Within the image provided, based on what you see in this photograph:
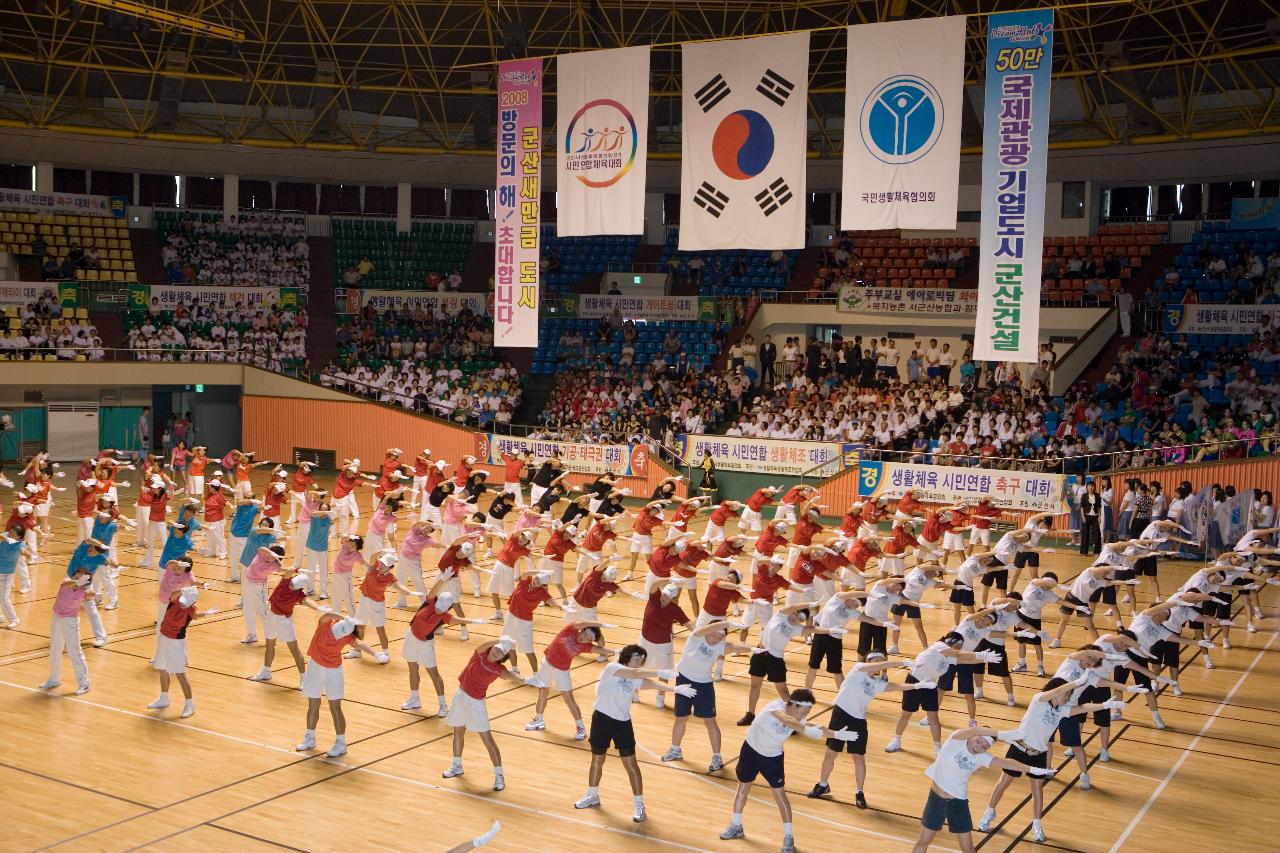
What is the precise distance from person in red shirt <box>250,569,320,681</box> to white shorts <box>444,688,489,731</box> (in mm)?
2115

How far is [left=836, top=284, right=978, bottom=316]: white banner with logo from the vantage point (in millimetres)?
39125

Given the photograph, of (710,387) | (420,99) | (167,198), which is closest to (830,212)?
(710,387)

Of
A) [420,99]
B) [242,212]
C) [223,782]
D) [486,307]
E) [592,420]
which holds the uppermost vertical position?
[420,99]

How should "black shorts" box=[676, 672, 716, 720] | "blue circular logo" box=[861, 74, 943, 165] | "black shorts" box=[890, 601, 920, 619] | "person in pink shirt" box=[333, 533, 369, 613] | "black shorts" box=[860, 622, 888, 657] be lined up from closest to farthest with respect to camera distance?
"black shorts" box=[676, 672, 716, 720] → "black shorts" box=[860, 622, 888, 657] → "person in pink shirt" box=[333, 533, 369, 613] → "black shorts" box=[890, 601, 920, 619] → "blue circular logo" box=[861, 74, 943, 165]

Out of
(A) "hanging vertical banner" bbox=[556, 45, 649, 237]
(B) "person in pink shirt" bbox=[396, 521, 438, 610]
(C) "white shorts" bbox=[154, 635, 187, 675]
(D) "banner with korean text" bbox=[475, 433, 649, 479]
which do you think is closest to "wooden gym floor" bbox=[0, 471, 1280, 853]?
(C) "white shorts" bbox=[154, 635, 187, 675]

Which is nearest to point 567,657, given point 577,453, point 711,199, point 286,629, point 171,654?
point 286,629

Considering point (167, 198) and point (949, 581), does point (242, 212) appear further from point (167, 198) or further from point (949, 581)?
point (949, 581)

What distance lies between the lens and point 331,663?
13977 mm

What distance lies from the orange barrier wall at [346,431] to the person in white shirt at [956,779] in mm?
28677

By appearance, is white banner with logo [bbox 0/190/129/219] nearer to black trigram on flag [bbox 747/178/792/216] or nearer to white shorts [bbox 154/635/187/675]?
black trigram on flag [bbox 747/178/792/216]

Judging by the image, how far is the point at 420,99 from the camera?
157ft

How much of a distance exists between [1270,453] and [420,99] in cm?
3300

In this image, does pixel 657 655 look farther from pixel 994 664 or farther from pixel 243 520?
pixel 243 520

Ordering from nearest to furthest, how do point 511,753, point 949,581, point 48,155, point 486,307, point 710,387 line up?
point 511,753 → point 949,581 → point 710,387 → point 48,155 → point 486,307
